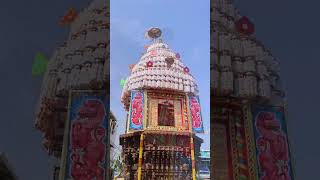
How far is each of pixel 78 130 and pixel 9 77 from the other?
1638mm

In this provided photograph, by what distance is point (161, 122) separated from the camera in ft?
29.5

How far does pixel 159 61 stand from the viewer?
9.41m

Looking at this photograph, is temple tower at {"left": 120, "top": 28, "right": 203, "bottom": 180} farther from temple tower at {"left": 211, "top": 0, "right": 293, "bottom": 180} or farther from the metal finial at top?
temple tower at {"left": 211, "top": 0, "right": 293, "bottom": 180}

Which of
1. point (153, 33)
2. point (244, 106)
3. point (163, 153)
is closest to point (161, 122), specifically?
point (163, 153)

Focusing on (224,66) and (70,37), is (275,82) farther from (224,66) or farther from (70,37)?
(70,37)

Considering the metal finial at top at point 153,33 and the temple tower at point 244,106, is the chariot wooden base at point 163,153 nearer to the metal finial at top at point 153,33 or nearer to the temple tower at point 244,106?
the temple tower at point 244,106

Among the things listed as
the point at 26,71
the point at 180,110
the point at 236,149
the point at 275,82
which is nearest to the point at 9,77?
the point at 26,71

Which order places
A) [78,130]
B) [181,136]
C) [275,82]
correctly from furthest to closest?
[181,136], [275,82], [78,130]

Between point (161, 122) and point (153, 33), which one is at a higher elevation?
point (153, 33)

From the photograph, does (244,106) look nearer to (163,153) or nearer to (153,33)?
(163,153)

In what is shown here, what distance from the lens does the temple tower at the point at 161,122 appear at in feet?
28.9

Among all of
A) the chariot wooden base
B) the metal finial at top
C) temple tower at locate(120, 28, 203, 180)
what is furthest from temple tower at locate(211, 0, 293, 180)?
the metal finial at top

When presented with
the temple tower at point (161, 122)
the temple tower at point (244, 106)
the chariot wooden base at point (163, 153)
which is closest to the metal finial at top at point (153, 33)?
the temple tower at point (161, 122)

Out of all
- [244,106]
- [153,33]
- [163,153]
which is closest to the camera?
[244,106]
